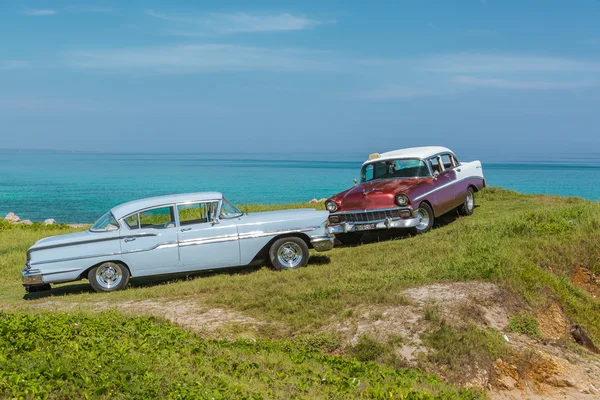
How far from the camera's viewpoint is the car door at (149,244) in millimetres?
12805

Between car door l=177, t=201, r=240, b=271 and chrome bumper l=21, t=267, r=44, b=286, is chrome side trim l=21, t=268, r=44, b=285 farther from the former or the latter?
car door l=177, t=201, r=240, b=271

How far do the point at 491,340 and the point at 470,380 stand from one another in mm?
968

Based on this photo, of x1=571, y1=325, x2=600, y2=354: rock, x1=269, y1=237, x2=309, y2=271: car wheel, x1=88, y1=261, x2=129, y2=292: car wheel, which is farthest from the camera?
x1=269, y1=237, x2=309, y2=271: car wheel

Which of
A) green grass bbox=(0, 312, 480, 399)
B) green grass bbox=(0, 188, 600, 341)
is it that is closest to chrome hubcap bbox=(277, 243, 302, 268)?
green grass bbox=(0, 188, 600, 341)

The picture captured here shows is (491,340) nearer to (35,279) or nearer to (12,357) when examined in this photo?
(12,357)

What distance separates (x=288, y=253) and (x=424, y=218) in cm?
504

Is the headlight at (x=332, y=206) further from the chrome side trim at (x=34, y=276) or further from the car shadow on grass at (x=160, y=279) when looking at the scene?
the chrome side trim at (x=34, y=276)

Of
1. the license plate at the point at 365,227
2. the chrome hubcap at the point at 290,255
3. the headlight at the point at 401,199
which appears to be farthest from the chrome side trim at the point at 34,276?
the headlight at the point at 401,199

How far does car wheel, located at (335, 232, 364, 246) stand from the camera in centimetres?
1728

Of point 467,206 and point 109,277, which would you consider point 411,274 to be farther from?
point 467,206

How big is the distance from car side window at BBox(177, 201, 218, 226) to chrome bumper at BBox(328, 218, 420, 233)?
366 centimetres

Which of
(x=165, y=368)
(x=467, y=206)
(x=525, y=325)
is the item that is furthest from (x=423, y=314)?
(x=467, y=206)

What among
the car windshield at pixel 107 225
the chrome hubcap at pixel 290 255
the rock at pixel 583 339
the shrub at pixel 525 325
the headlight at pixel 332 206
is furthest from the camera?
the headlight at pixel 332 206

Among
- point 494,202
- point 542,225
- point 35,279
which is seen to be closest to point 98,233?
point 35,279
